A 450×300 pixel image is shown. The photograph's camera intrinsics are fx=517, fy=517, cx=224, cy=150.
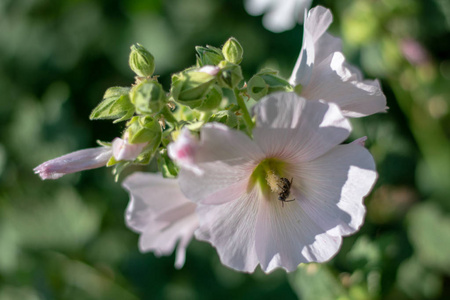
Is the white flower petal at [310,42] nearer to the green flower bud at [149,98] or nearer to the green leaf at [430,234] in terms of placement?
the green flower bud at [149,98]

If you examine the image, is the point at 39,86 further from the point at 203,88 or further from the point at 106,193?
the point at 203,88

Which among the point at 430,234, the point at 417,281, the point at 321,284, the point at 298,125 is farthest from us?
the point at 430,234

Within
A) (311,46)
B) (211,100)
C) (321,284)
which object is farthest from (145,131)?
(321,284)

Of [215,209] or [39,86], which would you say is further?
[39,86]

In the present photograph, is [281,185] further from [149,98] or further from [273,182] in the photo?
[149,98]

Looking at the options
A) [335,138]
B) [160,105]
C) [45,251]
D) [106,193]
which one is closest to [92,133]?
[106,193]

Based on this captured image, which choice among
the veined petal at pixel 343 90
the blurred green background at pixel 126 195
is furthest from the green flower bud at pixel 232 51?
the blurred green background at pixel 126 195
